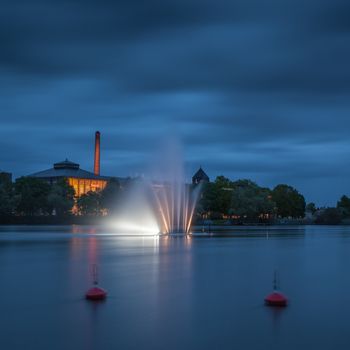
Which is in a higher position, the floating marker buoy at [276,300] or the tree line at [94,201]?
the tree line at [94,201]

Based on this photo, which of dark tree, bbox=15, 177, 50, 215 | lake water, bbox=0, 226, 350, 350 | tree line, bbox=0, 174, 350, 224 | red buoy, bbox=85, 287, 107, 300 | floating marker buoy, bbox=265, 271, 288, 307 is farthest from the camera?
dark tree, bbox=15, 177, 50, 215

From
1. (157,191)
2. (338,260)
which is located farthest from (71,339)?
(157,191)

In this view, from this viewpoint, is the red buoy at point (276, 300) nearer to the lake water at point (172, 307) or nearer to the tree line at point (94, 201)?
the lake water at point (172, 307)

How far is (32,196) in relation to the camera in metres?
155

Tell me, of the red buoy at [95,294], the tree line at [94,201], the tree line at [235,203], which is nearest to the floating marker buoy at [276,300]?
the red buoy at [95,294]

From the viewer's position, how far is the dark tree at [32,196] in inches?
5984

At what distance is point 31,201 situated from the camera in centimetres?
15212

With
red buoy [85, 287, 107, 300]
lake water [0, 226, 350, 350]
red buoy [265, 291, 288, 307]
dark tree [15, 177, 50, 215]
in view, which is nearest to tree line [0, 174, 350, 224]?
dark tree [15, 177, 50, 215]

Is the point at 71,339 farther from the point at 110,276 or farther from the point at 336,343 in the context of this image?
the point at 110,276

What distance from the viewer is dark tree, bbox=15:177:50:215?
152 meters

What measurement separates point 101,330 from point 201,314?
12.4ft

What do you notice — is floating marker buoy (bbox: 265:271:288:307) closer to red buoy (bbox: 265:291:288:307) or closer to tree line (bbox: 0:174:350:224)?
red buoy (bbox: 265:291:288:307)

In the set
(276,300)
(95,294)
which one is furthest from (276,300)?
(95,294)

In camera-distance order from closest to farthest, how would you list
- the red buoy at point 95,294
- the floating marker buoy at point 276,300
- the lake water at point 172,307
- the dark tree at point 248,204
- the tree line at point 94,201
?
the lake water at point 172,307 < the floating marker buoy at point 276,300 < the red buoy at point 95,294 < the tree line at point 94,201 < the dark tree at point 248,204
